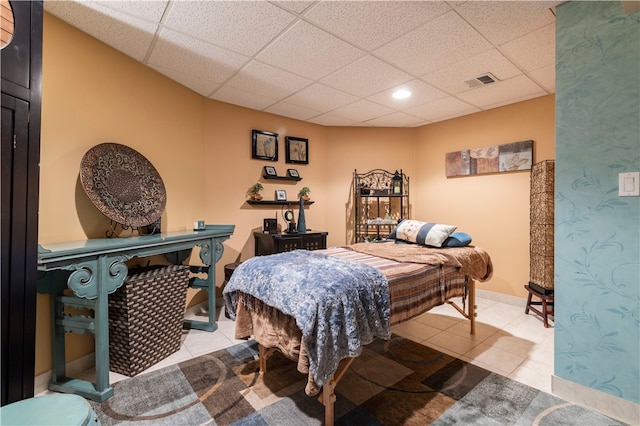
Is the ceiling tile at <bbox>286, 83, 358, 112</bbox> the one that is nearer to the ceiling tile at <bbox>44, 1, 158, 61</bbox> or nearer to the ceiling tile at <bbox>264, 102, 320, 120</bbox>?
the ceiling tile at <bbox>264, 102, 320, 120</bbox>

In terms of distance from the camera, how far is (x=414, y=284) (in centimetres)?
194

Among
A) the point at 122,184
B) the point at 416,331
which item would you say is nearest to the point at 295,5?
the point at 122,184

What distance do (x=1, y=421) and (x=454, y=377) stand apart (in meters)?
2.25

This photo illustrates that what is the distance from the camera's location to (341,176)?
175 inches

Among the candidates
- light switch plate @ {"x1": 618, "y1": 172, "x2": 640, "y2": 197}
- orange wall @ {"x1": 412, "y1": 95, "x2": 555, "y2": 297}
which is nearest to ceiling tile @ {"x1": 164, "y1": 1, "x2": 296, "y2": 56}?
light switch plate @ {"x1": 618, "y1": 172, "x2": 640, "y2": 197}

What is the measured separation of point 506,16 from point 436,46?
0.47 m

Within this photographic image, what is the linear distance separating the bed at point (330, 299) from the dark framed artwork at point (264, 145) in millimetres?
1962

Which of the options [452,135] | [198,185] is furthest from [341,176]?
[198,185]

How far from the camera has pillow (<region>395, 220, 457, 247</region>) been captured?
2635 mm

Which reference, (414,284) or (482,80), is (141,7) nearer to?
(414,284)

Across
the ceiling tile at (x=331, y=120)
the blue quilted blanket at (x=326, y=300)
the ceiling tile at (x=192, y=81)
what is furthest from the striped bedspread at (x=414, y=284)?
the ceiling tile at (x=331, y=120)

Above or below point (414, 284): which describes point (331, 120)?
above

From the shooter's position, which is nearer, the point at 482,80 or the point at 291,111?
the point at 482,80

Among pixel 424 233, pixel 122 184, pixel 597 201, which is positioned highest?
pixel 122 184
